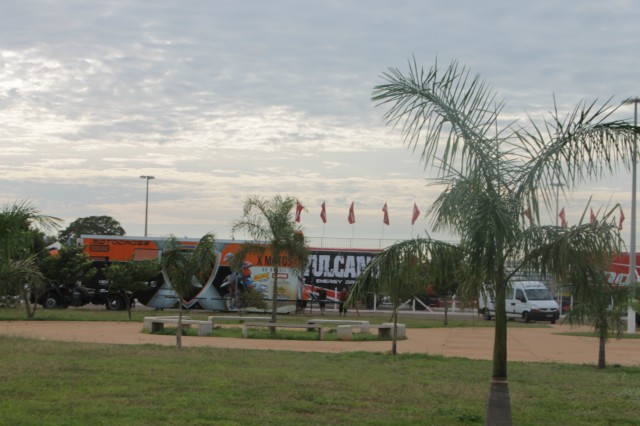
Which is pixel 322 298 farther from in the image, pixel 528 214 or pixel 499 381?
pixel 528 214

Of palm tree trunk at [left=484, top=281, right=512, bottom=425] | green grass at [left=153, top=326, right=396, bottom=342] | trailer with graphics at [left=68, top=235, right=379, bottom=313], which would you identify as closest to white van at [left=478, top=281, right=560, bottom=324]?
trailer with graphics at [left=68, top=235, right=379, bottom=313]

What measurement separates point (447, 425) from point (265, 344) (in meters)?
13.1

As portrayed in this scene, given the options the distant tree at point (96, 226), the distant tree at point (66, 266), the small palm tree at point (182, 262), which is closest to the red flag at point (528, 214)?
the small palm tree at point (182, 262)

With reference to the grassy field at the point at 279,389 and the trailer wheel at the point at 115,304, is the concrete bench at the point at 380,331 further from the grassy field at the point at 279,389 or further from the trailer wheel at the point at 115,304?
the trailer wheel at the point at 115,304

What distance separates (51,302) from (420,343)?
73.8ft

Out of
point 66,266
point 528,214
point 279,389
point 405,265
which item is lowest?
point 279,389

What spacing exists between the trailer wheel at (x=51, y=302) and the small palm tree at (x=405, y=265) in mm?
33735

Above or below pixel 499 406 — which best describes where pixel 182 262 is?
above

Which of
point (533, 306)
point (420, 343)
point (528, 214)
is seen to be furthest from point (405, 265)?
point (533, 306)

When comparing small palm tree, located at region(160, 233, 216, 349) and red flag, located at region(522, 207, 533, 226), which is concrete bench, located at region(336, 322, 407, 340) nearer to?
small palm tree, located at region(160, 233, 216, 349)

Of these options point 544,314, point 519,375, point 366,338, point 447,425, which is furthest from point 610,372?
point 544,314

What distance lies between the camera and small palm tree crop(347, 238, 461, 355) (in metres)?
9.83

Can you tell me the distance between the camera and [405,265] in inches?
389

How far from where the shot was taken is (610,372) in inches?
687
